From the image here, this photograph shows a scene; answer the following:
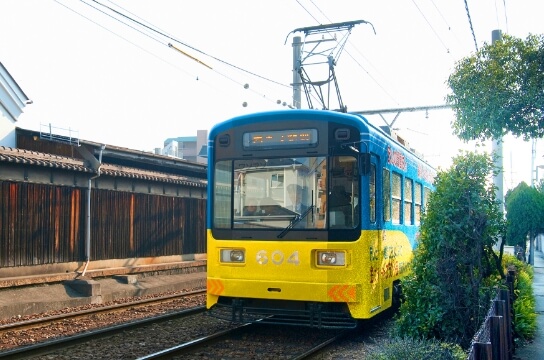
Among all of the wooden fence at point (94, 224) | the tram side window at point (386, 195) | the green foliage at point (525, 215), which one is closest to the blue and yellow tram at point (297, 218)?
the tram side window at point (386, 195)

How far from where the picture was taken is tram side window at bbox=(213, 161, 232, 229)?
28.7 feet

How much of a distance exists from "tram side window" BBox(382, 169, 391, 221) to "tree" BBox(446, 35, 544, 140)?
2.32 metres

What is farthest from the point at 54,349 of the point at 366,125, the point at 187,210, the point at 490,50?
the point at 187,210

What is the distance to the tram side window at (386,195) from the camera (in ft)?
30.5

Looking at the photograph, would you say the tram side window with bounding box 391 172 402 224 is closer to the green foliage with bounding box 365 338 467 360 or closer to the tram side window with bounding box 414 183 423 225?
the tram side window with bounding box 414 183 423 225

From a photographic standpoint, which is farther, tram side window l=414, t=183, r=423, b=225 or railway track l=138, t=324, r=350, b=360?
tram side window l=414, t=183, r=423, b=225

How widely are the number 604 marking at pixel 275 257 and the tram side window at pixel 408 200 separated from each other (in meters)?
3.50

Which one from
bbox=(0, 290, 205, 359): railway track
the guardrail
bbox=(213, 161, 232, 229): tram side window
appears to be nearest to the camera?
the guardrail

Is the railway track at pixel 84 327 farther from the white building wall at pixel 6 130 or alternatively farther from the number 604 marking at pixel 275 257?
the white building wall at pixel 6 130

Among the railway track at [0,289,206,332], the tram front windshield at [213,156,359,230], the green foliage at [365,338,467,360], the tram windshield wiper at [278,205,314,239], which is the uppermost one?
the tram front windshield at [213,156,359,230]

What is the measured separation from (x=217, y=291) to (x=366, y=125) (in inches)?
127

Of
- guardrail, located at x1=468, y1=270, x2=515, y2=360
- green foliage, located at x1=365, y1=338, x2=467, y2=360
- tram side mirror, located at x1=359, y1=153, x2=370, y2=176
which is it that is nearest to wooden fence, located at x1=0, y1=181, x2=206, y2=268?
tram side mirror, located at x1=359, y1=153, x2=370, y2=176

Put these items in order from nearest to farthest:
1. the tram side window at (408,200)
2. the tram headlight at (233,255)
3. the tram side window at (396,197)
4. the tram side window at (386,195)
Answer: the tram headlight at (233,255), the tram side window at (386,195), the tram side window at (396,197), the tram side window at (408,200)

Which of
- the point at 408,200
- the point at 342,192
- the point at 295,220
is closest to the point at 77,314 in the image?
the point at 295,220
